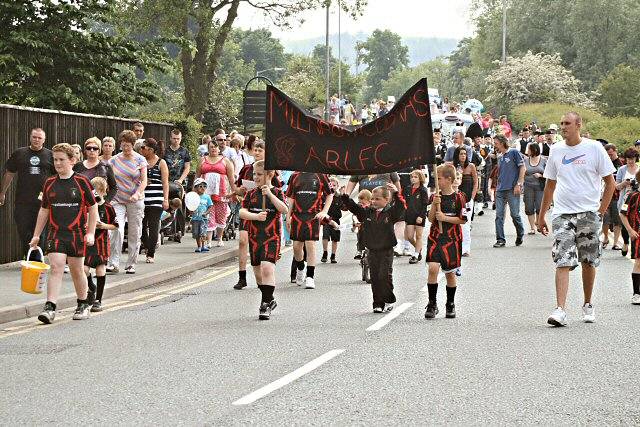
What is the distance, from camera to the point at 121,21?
157 ft

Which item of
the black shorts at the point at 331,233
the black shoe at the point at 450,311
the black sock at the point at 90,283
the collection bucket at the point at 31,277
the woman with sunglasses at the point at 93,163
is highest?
the woman with sunglasses at the point at 93,163

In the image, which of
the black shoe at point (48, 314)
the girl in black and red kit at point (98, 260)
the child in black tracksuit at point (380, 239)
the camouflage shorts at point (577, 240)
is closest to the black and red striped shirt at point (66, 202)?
the black shoe at point (48, 314)

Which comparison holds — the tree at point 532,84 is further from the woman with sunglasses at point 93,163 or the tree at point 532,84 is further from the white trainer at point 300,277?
the woman with sunglasses at point 93,163

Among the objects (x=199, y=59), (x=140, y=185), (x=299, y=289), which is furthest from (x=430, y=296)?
(x=199, y=59)

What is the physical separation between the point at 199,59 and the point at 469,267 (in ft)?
95.5

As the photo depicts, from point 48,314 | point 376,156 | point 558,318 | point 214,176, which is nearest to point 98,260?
point 48,314

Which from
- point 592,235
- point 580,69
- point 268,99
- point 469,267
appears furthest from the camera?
point 580,69

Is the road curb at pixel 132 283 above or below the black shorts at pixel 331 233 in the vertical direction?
below

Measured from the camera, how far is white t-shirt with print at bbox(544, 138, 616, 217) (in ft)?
42.2

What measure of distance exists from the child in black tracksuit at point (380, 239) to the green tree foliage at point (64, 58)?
514 inches

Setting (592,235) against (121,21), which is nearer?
(592,235)

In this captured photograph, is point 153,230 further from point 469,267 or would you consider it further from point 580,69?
point 580,69

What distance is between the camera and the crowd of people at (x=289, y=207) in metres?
13.0

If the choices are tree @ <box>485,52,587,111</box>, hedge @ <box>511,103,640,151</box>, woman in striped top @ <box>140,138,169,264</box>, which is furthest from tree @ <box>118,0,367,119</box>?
tree @ <box>485,52,587,111</box>
